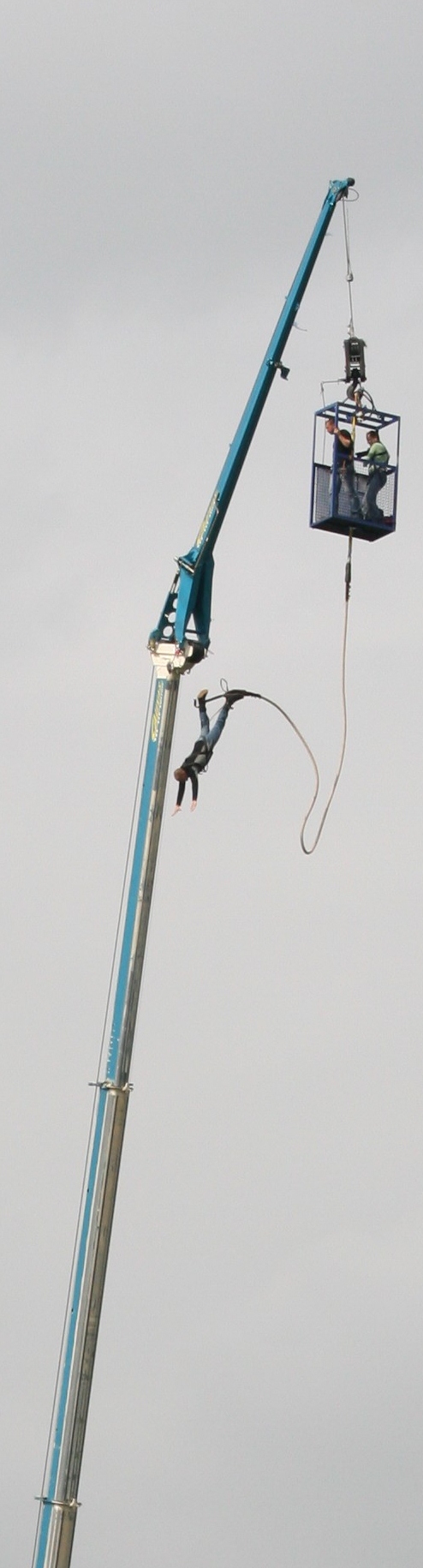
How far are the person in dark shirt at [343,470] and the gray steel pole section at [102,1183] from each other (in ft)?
10.9

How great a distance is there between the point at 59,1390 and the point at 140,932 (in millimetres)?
5042

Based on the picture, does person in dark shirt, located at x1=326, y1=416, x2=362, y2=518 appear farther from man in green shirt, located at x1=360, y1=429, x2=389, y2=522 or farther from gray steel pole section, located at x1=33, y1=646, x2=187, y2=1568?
gray steel pole section, located at x1=33, y1=646, x2=187, y2=1568

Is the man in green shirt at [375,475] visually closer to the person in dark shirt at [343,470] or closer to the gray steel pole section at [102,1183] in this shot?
the person in dark shirt at [343,470]

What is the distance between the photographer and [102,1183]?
34.0 metres

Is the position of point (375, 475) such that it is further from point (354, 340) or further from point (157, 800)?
point (157, 800)

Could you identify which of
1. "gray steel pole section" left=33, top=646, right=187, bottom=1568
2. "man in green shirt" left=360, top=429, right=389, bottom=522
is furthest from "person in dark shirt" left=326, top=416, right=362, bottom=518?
"gray steel pole section" left=33, top=646, right=187, bottom=1568

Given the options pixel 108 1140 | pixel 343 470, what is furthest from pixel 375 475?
pixel 108 1140

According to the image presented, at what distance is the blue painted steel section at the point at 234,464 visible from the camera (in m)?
35.4

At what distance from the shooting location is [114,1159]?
1346 inches

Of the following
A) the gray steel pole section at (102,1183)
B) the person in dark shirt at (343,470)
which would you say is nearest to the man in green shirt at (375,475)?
the person in dark shirt at (343,470)

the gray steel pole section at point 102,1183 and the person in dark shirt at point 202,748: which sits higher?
the person in dark shirt at point 202,748

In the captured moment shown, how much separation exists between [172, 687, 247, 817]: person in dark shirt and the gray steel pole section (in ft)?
2.64

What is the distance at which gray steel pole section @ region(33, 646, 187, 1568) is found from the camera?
3397 centimetres

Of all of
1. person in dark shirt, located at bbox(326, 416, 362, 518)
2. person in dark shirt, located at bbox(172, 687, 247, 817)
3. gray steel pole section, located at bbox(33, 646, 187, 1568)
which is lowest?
gray steel pole section, located at bbox(33, 646, 187, 1568)
